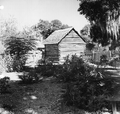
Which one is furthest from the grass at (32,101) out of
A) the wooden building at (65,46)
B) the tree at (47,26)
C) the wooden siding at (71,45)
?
the tree at (47,26)

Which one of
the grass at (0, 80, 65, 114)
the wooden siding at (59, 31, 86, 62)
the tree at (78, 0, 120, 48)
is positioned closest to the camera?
the grass at (0, 80, 65, 114)

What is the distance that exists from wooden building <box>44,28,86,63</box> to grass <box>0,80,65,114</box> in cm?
1628

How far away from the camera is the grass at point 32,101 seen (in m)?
5.54

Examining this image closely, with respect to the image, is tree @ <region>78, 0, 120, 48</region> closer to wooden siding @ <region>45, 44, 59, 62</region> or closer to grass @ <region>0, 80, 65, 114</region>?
grass @ <region>0, 80, 65, 114</region>

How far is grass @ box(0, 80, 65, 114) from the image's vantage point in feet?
18.2

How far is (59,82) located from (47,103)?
10.8 ft

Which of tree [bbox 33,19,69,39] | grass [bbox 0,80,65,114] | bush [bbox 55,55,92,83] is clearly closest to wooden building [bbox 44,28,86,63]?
bush [bbox 55,55,92,83]

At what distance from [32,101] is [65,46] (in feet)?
61.0

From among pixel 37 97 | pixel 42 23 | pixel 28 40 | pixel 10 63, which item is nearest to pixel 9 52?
pixel 10 63

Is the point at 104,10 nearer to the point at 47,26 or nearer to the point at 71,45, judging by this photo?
the point at 71,45

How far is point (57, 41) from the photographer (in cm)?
2423

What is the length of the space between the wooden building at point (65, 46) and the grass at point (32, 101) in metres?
16.3

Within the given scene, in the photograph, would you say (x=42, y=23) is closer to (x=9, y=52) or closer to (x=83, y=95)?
(x=9, y=52)

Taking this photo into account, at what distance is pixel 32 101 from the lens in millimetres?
6383
